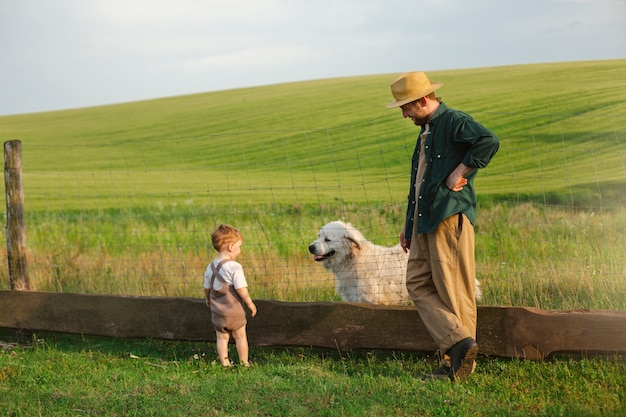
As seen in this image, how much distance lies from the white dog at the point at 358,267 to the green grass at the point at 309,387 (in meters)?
1.29

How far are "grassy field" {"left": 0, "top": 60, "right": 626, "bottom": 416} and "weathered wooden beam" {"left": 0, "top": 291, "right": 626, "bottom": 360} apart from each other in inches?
6.2

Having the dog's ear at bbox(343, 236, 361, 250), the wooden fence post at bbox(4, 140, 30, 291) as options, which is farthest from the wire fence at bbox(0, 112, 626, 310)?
the wooden fence post at bbox(4, 140, 30, 291)

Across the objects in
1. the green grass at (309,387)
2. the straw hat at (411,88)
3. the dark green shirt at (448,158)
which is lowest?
the green grass at (309,387)

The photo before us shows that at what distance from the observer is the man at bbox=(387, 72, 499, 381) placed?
5.27 meters

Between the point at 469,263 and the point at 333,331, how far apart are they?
1451mm

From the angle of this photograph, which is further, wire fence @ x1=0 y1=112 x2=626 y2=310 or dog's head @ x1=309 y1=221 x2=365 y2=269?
wire fence @ x1=0 y1=112 x2=626 y2=310

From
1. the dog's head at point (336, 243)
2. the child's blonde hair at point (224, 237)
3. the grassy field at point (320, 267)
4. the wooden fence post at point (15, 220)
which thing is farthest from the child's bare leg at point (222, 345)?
the wooden fence post at point (15, 220)

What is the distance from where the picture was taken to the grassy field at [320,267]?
205 inches

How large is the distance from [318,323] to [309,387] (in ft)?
3.27

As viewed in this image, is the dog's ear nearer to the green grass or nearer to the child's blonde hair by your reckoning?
the green grass

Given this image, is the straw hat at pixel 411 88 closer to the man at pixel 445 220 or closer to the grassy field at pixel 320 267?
the man at pixel 445 220

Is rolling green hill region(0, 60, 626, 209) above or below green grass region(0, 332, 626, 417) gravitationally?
above

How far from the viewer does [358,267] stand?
764cm

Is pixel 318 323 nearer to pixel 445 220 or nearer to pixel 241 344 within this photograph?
pixel 241 344
